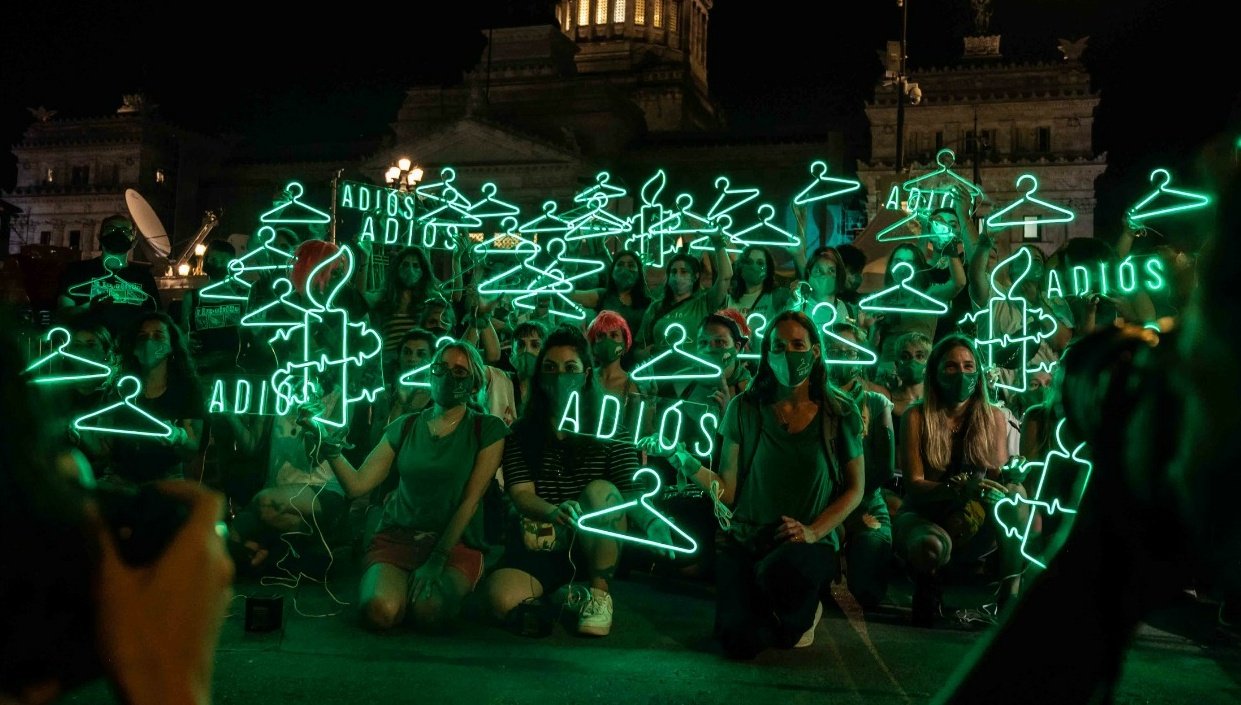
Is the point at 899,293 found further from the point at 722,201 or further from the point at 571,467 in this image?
the point at 722,201

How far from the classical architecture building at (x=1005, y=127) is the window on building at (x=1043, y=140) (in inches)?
1.6

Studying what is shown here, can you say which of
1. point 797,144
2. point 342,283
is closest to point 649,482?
point 342,283

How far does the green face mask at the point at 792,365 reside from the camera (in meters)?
5.93

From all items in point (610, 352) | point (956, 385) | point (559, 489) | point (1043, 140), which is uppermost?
A: point (1043, 140)

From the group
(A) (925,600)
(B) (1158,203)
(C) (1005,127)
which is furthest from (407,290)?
(C) (1005,127)

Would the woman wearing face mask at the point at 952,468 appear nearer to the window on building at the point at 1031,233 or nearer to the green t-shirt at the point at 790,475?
the green t-shirt at the point at 790,475

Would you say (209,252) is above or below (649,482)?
above

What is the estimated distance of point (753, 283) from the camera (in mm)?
9383

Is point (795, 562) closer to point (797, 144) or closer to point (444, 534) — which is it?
point (444, 534)

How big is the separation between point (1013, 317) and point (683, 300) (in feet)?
9.02

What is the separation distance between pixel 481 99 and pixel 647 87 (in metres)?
15.0

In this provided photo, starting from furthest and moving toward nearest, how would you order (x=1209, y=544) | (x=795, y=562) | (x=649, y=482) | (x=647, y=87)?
(x=647, y=87) < (x=649, y=482) < (x=795, y=562) < (x=1209, y=544)

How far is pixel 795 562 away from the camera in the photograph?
556cm

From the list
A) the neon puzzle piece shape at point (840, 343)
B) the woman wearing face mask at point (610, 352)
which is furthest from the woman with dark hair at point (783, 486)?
the woman wearing face mask at point (610, 352)
